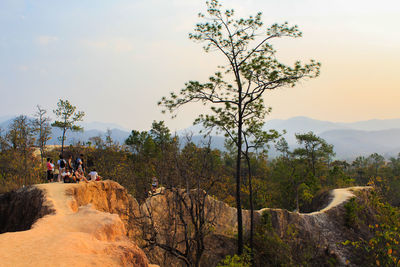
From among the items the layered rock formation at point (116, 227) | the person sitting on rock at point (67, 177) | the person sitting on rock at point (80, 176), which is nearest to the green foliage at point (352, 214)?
the layered rock formation at point (116, 227)

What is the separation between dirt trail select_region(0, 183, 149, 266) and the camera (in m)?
5.35

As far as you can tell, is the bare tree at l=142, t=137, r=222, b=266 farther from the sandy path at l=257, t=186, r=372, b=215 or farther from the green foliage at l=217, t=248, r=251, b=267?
the sandy path at l=257, t=186, r=372, b=215

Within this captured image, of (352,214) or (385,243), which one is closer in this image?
(385,243)

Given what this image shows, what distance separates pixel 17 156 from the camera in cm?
2430

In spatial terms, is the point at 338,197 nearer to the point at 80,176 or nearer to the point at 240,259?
the point at 240,259

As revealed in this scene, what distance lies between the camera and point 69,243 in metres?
6.15

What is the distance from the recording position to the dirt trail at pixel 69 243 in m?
5.35

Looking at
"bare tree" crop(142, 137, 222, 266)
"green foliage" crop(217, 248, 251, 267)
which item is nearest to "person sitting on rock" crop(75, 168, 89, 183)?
"bare tree" crop(142, 137, 222, 266)

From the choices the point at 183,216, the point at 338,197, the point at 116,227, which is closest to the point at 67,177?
the point at 183,216

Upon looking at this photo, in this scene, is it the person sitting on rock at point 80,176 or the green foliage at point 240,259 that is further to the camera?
the green foliage at point 240,259

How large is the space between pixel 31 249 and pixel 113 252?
5.70ft

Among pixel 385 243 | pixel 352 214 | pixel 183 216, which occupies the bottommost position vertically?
pixel 352 214

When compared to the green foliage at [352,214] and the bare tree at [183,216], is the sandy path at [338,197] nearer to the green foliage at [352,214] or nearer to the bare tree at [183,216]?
the green foliage at [352,214]

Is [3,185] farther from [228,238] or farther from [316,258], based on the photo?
[316,258]
